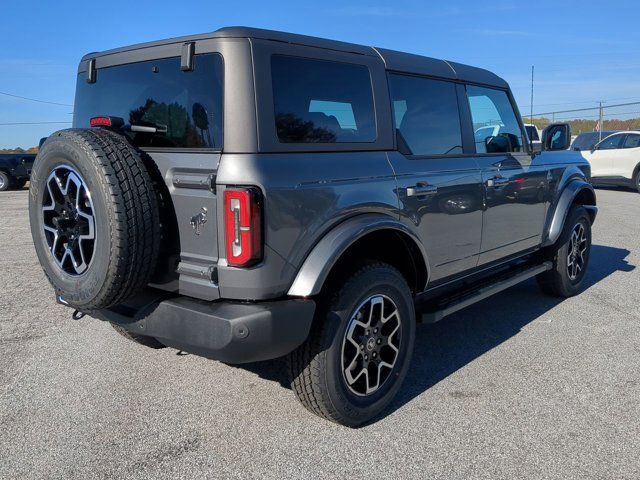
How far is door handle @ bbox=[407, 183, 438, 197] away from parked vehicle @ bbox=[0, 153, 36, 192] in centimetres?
1746

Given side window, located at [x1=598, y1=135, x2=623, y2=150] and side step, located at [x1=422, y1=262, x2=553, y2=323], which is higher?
side window, located at [x1=598, y1=135, x2=623, y2=150]

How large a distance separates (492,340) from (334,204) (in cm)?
217

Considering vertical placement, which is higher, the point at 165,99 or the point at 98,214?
the point at 165,99

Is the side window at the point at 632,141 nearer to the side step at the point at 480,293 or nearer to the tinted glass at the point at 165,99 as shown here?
Answer: the side step at the point at 480,293

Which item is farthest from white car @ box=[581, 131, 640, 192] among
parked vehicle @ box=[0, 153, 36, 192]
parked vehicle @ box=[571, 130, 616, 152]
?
parked vehicle @ box=[0, 153, 36, 192]

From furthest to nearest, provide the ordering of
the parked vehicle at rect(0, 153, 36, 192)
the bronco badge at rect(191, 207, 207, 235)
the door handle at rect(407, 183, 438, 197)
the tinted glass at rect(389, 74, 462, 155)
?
the parked vehicle at rect(0, 153, 36, 192)
the tinted glass at rect(389, 74, 462, 155)
the door handle at rect(407, 183, 438, 197)
the bronco badge at rect(191, 207, 207, 235)

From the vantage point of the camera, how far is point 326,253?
8.64 ft

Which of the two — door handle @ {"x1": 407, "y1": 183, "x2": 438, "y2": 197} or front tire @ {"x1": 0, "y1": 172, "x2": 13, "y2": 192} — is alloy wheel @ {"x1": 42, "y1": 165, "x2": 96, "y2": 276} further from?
front tire @ {"x1": 0, "y1": 172, "x2": 13, "y2": 192}

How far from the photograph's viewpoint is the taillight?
7.85 ft

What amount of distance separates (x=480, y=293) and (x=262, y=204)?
2143 millimetres

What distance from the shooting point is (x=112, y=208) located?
2.42 meters

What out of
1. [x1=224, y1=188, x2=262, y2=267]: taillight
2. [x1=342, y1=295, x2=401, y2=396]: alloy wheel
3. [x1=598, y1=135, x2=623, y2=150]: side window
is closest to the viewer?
[x1=224, y1=188, x2=262, y2=267]: taillight

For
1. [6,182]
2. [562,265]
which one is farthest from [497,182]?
[6,182]

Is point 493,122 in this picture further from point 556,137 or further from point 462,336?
point 462,336
